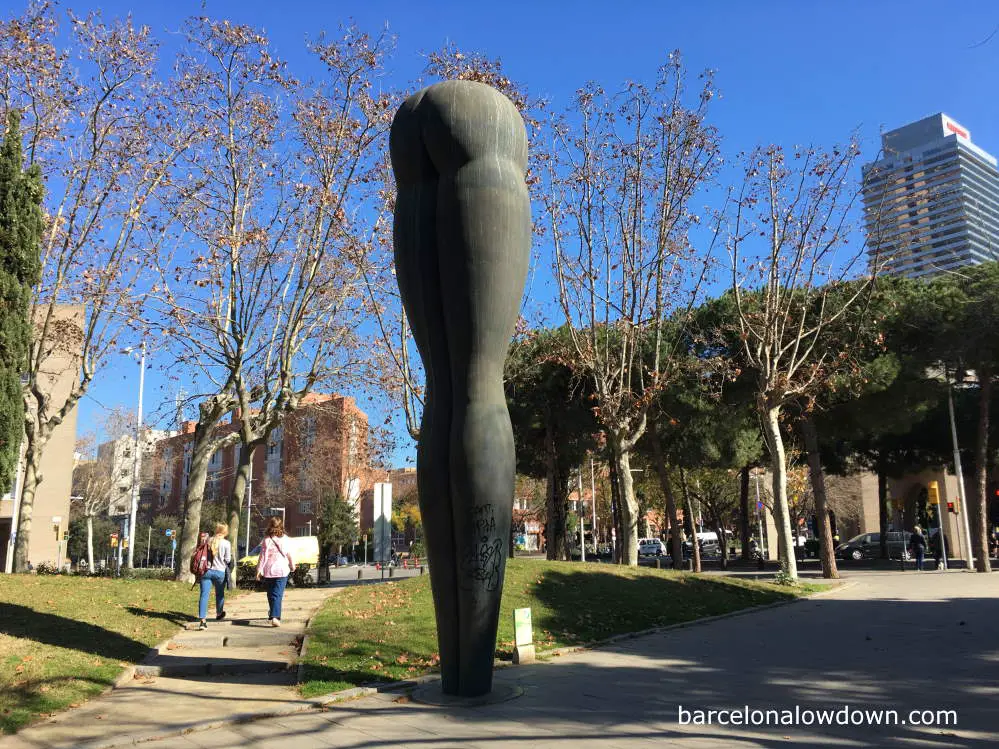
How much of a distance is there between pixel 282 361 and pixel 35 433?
6127 millimetres

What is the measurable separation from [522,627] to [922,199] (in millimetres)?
13766

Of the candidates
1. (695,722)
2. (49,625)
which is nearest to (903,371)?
(695,722)

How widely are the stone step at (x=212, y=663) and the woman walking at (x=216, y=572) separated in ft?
5.50

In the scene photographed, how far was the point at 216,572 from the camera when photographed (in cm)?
1084

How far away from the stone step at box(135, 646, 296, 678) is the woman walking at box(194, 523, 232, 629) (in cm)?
168

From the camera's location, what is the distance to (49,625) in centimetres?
930

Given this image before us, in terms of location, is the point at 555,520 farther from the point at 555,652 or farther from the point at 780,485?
the point at 555,652

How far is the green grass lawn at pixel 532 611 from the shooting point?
796 centimetres

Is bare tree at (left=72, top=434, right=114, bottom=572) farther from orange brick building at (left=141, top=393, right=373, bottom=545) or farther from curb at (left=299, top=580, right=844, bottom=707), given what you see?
curb at (left=299, top=580, right=844, bottom=707)

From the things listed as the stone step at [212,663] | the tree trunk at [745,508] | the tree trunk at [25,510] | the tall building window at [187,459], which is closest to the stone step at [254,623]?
the stone step at [212,663]

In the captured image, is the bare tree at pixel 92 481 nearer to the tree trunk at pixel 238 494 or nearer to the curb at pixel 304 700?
the tree trunk at pixel 238 494

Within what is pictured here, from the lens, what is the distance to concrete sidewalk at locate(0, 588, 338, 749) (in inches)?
222

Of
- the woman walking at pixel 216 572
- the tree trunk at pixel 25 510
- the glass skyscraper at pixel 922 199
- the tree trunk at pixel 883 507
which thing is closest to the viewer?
the woman walking at pixel 216 572

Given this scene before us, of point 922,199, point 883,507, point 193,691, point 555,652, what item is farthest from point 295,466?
point 193,691
